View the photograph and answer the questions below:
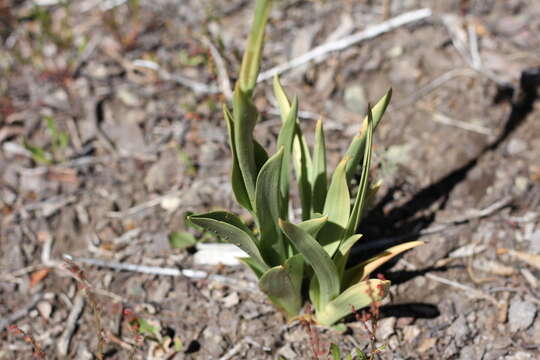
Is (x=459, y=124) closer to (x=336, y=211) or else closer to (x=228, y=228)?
(x=336, y=211)

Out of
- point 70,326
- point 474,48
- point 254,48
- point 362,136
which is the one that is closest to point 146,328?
point 70,326

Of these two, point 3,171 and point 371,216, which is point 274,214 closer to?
point 371,216

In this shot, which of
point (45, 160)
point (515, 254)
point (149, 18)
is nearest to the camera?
point (515, 254)

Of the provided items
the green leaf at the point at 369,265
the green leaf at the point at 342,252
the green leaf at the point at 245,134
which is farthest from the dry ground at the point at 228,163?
the green leaf at the point at 245,134

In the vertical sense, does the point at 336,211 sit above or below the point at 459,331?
above

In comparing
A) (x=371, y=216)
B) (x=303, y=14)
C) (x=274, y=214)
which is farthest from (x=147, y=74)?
(x=274, y=214)

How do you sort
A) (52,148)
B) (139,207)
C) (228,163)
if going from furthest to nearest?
(52,148), (228,163), (139,207)

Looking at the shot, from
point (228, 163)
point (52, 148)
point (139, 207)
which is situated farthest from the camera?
point (52, 148)
